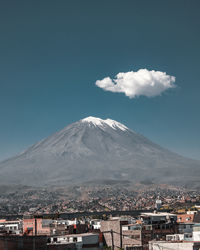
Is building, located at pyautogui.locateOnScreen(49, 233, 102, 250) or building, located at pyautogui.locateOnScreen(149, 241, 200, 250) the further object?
building, located at pyautogui.locateOnScreen(49, 233, 102, 250)

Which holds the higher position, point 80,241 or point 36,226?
point 36,226

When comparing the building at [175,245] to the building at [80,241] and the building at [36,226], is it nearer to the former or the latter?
the building at [80,241]

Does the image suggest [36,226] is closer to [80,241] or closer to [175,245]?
[80,241]

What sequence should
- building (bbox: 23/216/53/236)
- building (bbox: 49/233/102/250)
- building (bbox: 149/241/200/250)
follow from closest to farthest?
building (bbox: 149/241/200/250)
building (bbox: 49/233/102/250)
building (bbox: 23/216/53/236)

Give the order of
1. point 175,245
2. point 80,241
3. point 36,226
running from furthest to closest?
1. point 36,226
2. point 80,241
3. point 175,245

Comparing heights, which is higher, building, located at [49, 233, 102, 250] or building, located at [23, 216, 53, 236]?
building, located at [23, 216, 53, 236]

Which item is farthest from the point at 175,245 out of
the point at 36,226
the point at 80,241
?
the point at 36,226

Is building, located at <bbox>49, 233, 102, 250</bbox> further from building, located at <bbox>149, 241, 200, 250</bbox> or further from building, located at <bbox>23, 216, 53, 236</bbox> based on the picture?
building, located at <bbox>23, 216, 53, 236</bbox>

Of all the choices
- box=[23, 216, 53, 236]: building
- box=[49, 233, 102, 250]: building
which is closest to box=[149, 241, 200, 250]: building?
box=[49, 233, 102, 250]: building

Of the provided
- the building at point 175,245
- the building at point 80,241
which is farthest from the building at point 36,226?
the building at point 175,245

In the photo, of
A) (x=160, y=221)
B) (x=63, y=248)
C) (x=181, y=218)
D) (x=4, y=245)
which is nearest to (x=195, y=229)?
(x=63, y=248)

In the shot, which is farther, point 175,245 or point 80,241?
point 80,241
